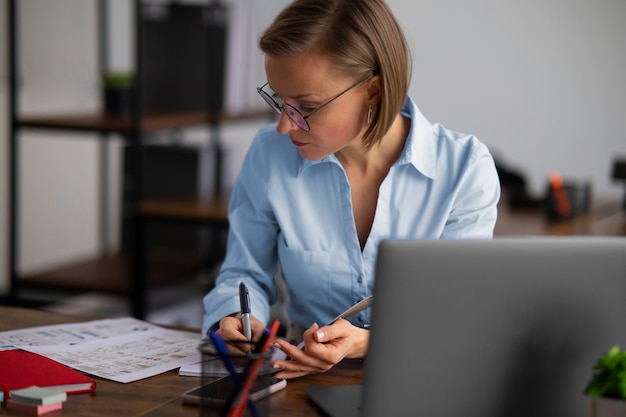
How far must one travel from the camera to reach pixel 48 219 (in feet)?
15.6

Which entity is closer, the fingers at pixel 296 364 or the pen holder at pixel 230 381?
the pen holder at pixel 230 381

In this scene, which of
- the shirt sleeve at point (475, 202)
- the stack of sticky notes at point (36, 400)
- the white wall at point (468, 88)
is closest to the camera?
the stack of sticky notes at point (36, 400)

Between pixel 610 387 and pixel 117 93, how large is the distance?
3.21 metres

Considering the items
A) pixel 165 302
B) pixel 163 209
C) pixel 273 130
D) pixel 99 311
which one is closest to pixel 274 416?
pixel 273 130

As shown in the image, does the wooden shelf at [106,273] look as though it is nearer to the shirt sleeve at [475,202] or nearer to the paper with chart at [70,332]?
the paper with chart at [70,332]

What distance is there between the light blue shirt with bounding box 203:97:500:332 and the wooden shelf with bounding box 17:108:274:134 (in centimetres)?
181

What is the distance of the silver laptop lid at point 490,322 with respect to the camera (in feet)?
3.33

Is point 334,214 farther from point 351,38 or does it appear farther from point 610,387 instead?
point 610,387

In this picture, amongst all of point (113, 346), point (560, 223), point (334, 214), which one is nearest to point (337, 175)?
point (334, 214)

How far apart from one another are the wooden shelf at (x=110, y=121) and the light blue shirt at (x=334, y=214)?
181 centimetres

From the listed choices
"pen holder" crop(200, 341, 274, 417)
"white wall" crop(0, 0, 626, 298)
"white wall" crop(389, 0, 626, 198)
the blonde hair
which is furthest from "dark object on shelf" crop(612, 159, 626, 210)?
"pen holder" crop(200, 341, 274, 417)

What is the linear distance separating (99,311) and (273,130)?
2831 mm

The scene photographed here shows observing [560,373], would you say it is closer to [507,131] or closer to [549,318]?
[549,318]

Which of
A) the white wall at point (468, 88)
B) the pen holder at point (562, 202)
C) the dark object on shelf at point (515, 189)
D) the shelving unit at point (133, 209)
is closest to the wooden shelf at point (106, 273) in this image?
the shelving unit at point (133, 209)
